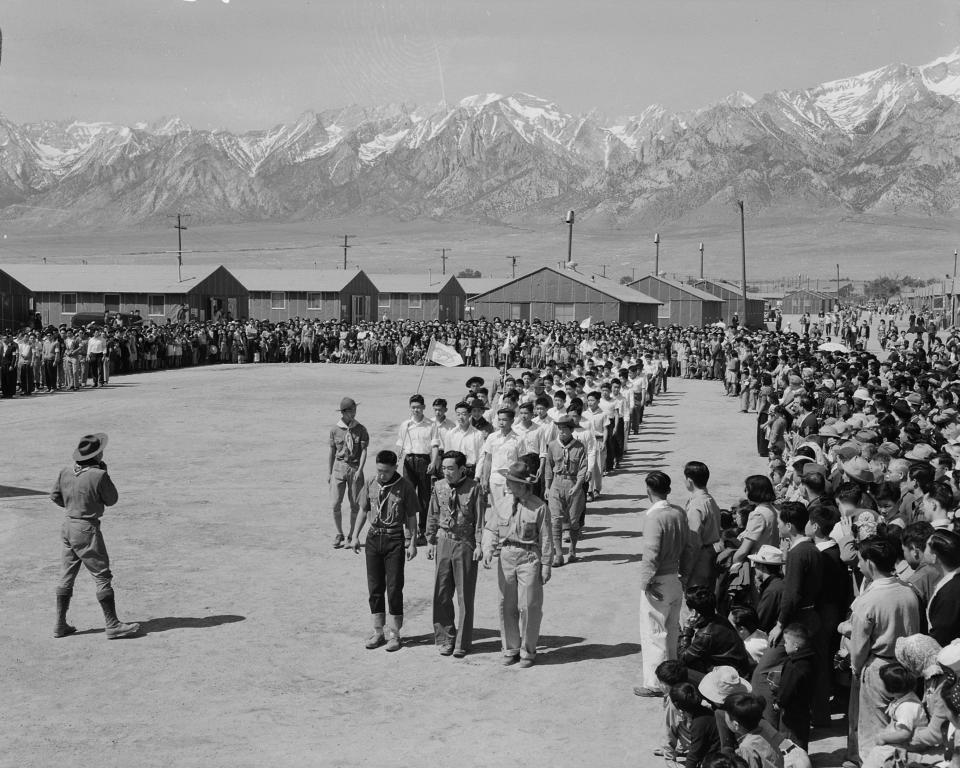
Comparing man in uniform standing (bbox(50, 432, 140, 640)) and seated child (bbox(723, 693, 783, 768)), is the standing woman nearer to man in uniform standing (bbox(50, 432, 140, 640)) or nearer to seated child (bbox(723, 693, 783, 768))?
man in uniform standing (bbox(50, 432, 140, 640))

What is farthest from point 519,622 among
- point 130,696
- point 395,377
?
point 395,377

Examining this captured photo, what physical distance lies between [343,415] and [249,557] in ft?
6.32

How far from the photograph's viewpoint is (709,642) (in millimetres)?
7102

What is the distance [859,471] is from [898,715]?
4.93 m

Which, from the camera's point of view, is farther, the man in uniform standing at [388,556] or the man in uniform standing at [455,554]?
the man in uniform standing at [388,556]

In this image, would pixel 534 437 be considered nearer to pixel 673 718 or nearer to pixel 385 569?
pixel 385 569

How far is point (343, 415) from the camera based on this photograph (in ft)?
43.7

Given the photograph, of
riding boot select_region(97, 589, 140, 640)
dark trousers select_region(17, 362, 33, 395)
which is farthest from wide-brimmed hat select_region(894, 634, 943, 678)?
dark trousers select_region(17, 362, 33, 395)

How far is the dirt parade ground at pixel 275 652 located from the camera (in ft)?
25.5

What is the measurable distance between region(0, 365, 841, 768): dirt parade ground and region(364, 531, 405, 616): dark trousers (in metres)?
0.42

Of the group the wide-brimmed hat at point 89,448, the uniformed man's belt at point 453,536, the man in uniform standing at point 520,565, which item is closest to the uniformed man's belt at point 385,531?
the uniformed man's belt at point 453,536

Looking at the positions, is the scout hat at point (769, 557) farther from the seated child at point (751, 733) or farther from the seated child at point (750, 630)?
the seated child at point (751, 733)

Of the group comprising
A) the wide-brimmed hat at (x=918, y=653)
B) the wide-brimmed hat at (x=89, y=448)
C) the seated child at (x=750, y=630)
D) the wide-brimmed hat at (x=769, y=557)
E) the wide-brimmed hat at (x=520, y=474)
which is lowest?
the seated child at (x=750, y=630)

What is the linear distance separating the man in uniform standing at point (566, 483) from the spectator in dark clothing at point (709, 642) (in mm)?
5476
